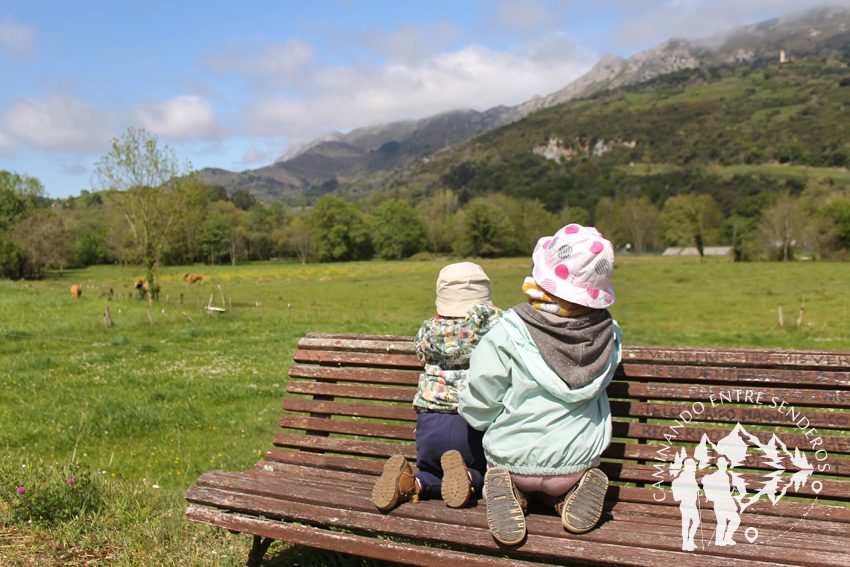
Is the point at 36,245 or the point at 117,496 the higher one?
the point at 36,245

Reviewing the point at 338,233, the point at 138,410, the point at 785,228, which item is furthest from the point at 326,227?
the point at 138,410

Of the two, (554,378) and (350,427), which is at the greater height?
(554,378)

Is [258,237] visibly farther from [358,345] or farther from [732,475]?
[732,475]

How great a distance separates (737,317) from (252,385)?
72.2 ft

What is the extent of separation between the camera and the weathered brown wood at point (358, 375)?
13.1 ft

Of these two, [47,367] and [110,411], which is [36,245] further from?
[110,411]

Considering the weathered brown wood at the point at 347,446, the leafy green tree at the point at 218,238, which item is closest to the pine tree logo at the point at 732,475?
the weathered brown wood at the point at 347,446

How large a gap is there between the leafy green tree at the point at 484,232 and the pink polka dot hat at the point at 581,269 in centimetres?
7764

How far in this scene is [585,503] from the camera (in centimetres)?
280

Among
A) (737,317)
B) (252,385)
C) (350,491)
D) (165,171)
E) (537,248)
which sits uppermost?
(165,171)

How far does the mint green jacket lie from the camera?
118 inches

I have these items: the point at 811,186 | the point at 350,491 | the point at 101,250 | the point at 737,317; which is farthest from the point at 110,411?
the point at 811,186

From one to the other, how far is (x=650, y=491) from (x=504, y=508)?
965 mm

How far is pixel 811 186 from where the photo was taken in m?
96.8
